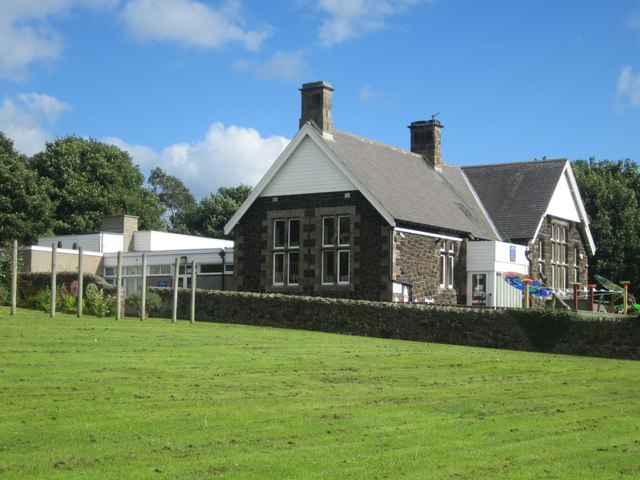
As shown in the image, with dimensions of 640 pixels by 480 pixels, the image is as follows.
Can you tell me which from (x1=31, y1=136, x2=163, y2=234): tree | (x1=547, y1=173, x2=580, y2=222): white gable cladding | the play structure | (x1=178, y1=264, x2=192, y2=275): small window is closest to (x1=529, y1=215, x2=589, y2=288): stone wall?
(x1=547, y1=173, x2=580, y2=222): white gable cladding

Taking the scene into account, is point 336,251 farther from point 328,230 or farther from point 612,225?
point 612,225

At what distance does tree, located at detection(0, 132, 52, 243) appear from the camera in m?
56.2

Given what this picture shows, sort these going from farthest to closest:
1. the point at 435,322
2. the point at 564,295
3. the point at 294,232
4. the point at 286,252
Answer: the point at 564,295 < the point at 294,232 < the point at 286,252 < the point at 435,322

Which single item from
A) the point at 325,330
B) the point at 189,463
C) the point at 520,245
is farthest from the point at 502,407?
the point at 520,245

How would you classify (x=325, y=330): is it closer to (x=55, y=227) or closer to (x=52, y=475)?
(x=52, y=475)

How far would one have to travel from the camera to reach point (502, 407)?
14.5 metres

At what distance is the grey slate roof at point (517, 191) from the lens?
143 ft

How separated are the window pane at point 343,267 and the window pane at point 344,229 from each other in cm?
47

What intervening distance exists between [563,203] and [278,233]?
1556 centimetres

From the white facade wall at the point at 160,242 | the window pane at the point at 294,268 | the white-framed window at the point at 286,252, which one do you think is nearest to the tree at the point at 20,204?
the white facade wall at the point at 160,242

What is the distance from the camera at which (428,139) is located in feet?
149

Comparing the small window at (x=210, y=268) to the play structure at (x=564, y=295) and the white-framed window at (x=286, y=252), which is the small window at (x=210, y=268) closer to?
the white-framed window at (x=286, y=252)

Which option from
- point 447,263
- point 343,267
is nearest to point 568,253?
point 447,263

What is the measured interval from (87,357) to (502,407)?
24.9ft
